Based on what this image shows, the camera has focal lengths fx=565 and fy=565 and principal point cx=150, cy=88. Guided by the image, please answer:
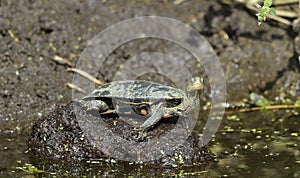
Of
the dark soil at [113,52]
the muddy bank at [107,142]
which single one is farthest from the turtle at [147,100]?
the dark soil at [113,52]

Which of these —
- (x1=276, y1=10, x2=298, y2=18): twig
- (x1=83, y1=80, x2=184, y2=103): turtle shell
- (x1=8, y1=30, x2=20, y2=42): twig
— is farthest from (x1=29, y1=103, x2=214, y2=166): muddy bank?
(x1=276, y1=10, x2=298, y2=18): twig

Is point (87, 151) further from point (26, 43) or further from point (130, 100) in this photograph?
point (26, 43)

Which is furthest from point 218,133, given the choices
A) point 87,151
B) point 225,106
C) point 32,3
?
point 32,3

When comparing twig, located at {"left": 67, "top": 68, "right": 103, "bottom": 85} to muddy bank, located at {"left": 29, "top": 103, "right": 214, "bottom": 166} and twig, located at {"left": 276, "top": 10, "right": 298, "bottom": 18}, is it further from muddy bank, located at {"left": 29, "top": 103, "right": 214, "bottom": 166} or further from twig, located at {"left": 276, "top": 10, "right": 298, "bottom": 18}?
twig, located at {"left": 276, "top": 10, "right": 298, "bottom": 18}

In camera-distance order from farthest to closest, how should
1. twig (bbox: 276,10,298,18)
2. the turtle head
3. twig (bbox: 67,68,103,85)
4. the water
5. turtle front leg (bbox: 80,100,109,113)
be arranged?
twig (bbox: 276,10,298,18) → twig (bbox: 67,68,103,85) → turtle front leg (bbox: 80,100,109,113) → the turtle head → the water

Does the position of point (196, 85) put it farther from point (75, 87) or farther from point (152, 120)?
point (75, 87)

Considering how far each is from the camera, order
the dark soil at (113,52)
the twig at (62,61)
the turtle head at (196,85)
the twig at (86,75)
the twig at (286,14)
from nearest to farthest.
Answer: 1. the turtle head at (196,85)
2. the dark soil at (113,52)
3. the twig at (86,75)
4. the twig at (62,61)
5. the twig at (286,14)

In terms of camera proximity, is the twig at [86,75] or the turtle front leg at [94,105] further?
the twig at [86,75]

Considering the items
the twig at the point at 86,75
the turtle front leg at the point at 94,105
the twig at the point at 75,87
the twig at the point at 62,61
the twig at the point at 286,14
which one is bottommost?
the turtle front leg at the point at 94,105

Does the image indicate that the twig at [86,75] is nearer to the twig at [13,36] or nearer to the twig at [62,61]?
the twig at [62,61]
